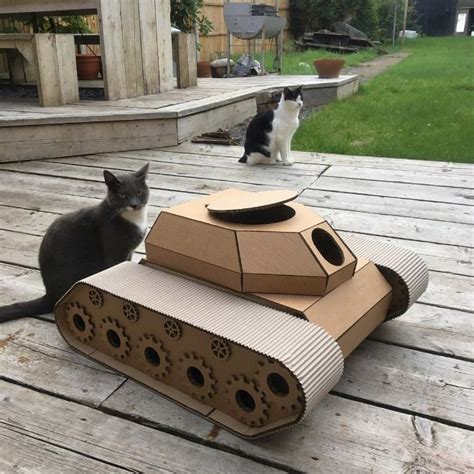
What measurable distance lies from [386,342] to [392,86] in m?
6.32

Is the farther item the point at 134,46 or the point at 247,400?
the point at 134,46

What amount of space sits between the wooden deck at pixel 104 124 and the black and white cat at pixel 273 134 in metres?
0.67

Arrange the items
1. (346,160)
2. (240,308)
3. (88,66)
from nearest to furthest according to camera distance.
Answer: (240,308)
(346,160)
(88,66)

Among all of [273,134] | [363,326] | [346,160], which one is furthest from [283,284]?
[346,160]

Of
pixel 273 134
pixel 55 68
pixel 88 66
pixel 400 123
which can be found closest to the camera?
pixel 273 134

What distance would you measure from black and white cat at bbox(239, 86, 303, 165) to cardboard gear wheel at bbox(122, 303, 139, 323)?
7.12ft

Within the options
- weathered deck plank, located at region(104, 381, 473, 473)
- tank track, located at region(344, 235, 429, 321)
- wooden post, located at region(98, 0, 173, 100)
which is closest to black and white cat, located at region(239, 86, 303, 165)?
wooden post, located at region(98, 0, 173, 100)

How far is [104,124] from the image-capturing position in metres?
3.50

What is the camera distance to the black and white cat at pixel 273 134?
10.7 feet

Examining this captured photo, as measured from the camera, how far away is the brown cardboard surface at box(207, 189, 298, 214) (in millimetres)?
1266

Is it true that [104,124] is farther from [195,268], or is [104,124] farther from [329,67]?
[329,67]

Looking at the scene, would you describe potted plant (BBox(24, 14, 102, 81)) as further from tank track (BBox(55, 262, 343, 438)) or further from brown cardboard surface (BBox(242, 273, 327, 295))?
brown cardboard surface (BBox(242, 273, 327, 295))

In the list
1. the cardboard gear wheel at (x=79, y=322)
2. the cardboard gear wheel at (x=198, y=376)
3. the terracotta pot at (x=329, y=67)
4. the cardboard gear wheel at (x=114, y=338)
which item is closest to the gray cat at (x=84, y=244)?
the cardboard gear wheel at (x=79, y=322)

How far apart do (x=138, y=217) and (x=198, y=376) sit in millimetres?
661
